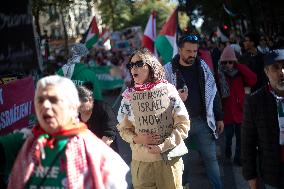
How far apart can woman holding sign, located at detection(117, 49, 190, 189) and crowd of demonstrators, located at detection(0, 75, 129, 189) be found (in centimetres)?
133

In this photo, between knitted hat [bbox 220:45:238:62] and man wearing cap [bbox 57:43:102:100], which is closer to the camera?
man wearing cap [bbox 57:43:102:100]

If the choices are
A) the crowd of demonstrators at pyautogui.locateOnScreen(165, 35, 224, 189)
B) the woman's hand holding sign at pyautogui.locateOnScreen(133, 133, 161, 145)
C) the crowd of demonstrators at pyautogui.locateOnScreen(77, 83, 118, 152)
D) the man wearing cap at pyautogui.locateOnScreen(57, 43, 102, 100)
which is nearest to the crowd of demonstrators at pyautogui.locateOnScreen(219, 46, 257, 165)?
the crowd of demonstrators at pyautogui.locateOnScreen(165, 35, 224, 189)

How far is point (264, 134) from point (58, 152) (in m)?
1.58

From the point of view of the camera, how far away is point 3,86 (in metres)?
3.45

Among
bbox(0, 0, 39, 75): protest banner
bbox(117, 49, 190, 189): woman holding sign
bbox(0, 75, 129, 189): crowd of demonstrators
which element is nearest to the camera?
bbox(0, 75, 129, 189): crowd of demonstrators

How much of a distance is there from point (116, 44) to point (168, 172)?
38.5 metres

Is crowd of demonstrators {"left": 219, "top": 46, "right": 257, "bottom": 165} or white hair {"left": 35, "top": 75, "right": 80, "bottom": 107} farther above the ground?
white hair {"left": 35, "top": 75, "right": 80, "bottom": 107}

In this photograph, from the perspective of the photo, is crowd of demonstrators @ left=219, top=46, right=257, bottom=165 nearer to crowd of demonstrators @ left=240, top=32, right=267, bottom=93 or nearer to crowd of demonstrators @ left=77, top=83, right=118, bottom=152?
crowd of demonstrators @ left=240, top=32, right=267, bottom=93

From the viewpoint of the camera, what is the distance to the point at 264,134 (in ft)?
11.6

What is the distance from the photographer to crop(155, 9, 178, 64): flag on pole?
9.13 metres

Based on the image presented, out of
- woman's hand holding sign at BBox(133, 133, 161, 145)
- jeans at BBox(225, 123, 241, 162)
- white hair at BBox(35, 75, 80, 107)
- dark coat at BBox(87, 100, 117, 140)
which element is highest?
white hair at BBox(35, 75, 80, 107)

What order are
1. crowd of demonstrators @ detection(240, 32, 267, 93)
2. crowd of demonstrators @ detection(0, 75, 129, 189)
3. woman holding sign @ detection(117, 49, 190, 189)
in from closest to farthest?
crowd of demonstrators @ detection(0, 75, 129, 189), woman holding sign @ detection(117, 49, 190, 189), crowd of demonstrators @ detection(240, 32, 267, 93)

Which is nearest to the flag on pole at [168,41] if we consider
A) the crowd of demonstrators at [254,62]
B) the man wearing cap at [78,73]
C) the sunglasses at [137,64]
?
the crowd of demonstrators at [254,62]

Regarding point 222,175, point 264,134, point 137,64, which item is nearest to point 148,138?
point 137,64
